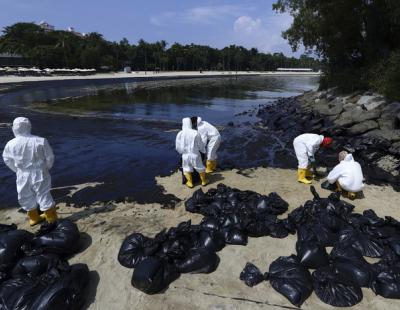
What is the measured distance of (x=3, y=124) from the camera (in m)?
16.2

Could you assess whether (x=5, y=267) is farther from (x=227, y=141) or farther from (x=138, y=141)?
(x=227, y=141)

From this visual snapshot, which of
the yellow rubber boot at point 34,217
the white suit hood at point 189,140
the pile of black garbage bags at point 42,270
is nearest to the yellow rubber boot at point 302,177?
the white suit hood at point 189,140

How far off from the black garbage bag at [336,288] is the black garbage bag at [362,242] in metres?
0.87

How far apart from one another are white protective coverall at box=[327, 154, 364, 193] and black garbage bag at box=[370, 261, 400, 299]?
2533mm

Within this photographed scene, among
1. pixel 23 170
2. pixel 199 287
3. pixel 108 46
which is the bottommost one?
pixel 199 287

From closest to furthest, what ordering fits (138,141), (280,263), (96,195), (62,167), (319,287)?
1. (319,287)
2. (280,263)
3. (96,195)
4. (62,167)
5. (138,141)

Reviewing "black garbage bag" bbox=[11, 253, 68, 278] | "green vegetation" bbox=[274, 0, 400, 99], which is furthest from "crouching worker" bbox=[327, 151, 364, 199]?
"green vegetation" bbox=[274, 0, 400, 99]

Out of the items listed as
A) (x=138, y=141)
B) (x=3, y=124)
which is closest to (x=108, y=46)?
(x=3, y=124)

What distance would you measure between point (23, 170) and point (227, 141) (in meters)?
8.88

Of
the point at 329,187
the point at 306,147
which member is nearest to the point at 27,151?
the point at 306,147

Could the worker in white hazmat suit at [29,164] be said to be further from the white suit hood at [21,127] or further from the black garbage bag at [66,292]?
the black garbage bag at [66,292]

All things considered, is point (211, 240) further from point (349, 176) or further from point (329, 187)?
point (329, 187)

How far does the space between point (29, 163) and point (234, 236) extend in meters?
3.67

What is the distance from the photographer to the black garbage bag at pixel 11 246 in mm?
4387
